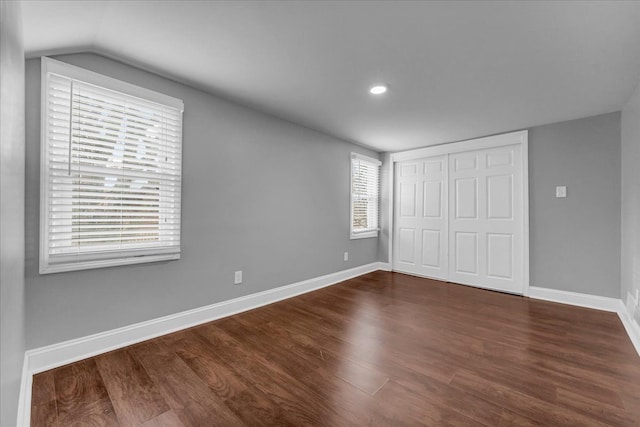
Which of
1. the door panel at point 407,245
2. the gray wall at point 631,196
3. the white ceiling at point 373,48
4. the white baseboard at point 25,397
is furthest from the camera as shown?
the door panel at point 407,245

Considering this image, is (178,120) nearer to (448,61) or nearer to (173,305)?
(173,305)

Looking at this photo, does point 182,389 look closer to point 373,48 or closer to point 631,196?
point 373,48

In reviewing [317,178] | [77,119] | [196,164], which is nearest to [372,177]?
[317,178]

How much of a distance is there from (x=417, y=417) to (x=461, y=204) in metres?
3.52

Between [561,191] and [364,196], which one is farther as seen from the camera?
[364,196]

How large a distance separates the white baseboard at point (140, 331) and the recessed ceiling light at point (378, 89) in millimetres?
2469

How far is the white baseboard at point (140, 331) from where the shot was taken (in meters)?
1.88

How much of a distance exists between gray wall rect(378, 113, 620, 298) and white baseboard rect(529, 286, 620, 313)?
0.06 metres

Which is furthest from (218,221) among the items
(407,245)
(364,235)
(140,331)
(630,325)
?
(630,325)

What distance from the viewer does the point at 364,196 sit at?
491 cm

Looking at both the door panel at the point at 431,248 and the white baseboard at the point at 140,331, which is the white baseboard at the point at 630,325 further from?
the white baseboard at the point at 140,331

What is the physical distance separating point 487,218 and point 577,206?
983 mm

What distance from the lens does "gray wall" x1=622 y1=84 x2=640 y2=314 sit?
2.45 meters

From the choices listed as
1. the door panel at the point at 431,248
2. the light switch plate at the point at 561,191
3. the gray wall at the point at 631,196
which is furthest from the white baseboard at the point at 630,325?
the door panel at the point at 431,248
